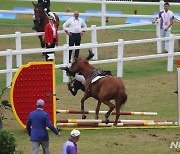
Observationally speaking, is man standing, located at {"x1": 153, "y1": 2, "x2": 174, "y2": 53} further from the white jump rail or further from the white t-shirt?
the white jump rail

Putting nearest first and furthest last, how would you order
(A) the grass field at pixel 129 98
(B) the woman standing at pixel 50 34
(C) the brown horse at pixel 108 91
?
(A) the grass field at pixel 129 98
(C) the brown horse at pixel 108 91
(B) the woman standing at pixel 50 34

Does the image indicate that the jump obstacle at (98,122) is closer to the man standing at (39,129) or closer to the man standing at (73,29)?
the man standing at (39,129)

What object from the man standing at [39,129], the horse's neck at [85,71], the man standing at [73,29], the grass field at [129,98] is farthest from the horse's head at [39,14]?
the man standing at [39,129]

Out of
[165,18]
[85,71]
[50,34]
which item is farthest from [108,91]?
[165,18]

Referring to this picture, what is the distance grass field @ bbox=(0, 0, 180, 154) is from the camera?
20.2 metres

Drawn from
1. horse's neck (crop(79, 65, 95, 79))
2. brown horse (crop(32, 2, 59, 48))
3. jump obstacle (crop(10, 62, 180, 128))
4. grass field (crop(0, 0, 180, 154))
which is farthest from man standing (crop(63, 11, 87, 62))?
jump obstacle (crop(10, 62, 180, 128))

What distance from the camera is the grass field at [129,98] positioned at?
20.2 meters

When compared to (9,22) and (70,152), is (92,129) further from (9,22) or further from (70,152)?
(9,22)

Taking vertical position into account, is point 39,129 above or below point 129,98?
above

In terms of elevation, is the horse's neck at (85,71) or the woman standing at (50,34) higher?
the woman standing at (50,34)

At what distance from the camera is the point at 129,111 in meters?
23.8

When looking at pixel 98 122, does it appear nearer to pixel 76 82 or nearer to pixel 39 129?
pixel 76 82

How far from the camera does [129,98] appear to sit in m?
25.6

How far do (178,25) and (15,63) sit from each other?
11.3m
